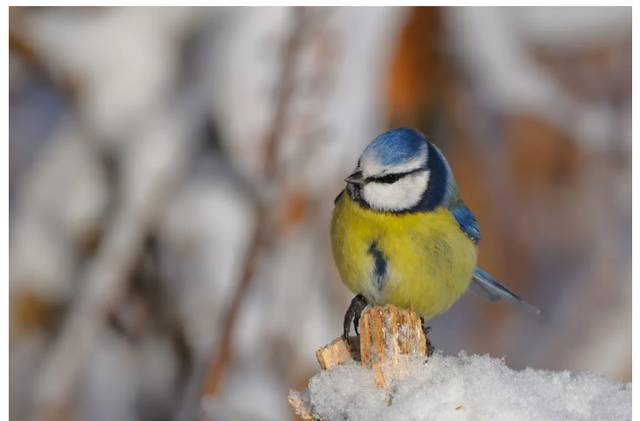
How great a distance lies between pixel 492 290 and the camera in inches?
56.6

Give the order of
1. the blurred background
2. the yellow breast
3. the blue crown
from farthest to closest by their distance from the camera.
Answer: the blurred background < the yellow breast < the blue crown

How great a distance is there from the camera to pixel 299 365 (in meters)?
1.91

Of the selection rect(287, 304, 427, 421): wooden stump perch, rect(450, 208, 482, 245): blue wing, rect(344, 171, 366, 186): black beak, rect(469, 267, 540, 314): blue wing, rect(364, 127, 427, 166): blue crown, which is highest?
rect(364, 127, 427, 166): blue crown

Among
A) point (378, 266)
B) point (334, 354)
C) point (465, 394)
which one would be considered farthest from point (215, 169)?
point (465, 394)

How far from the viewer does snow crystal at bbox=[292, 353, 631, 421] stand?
2.48 feet

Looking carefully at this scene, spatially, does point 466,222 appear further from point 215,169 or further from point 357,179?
point 215,169

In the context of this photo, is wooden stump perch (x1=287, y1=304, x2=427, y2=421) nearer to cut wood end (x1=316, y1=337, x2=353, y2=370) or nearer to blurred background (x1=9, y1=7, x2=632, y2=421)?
cut wood end (x1=316, y1=337, x2=353, y2=370)

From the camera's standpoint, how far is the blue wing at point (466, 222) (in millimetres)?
1275

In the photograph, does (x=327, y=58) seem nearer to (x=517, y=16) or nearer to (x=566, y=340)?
(x=517, y=16)

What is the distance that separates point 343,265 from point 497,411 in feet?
1.78

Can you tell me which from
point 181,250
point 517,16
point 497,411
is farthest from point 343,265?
point 517,16

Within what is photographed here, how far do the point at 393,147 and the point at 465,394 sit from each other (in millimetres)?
452

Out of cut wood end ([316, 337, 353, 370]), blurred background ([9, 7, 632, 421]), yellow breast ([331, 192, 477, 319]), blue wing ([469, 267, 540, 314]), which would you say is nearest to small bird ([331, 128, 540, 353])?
yellow breast ([331, 192, 477, 319])

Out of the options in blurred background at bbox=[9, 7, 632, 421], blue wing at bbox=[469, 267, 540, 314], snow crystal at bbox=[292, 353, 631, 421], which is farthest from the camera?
blurred background at bbox=[9, 7, 632, 421]
